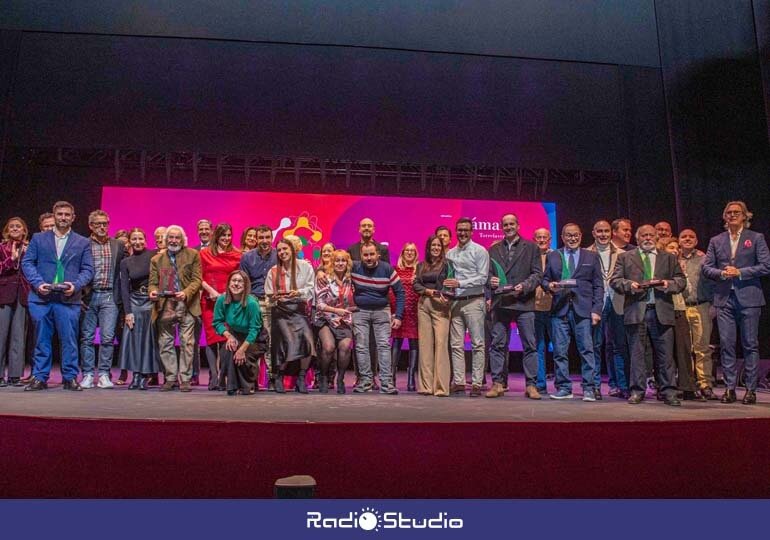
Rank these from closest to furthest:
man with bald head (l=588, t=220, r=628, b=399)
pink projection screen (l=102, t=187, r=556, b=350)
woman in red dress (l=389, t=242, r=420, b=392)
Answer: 1. man with bald head (l=588, t=220, r=628, b=399)
2. woman in red dress (l=389, t=242, r=420, b=392)
3. pink projection screen (l=102, t=187, r=556, b=350)

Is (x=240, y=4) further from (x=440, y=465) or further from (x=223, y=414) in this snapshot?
(x=440, y=465)

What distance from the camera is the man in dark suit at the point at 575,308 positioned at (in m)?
4.40

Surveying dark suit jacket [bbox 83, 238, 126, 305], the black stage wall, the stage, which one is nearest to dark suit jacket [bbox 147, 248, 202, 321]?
dark suit jacket [bbox 83, 238, 126, 305]

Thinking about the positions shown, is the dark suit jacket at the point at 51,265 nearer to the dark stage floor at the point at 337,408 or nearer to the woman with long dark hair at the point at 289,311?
the dark stage floor at the point at 337,408

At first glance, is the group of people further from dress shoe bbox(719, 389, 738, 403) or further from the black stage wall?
the black stage wall

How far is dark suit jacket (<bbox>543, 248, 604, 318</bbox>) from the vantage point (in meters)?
4.43

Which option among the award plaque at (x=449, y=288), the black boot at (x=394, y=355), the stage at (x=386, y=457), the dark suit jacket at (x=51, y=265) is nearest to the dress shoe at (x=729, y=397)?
the stage at (x=386, y=457)

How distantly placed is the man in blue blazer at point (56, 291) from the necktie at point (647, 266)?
4.25 m

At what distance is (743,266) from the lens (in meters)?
4.30

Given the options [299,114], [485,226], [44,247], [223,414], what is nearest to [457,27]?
[299,114]

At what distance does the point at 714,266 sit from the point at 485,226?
13.8 feet

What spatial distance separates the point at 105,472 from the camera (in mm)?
2514

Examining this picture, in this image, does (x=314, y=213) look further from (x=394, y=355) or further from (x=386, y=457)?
(x=386, y=457)

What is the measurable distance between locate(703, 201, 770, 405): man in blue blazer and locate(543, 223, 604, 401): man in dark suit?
850 millimetres
